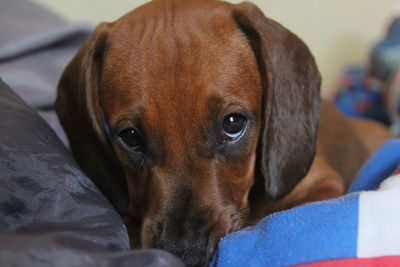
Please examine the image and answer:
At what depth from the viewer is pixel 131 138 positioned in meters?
1.42

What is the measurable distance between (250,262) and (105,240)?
27 cm

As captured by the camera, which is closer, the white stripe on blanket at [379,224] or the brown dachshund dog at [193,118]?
the white stripe on blanket at [379,224]

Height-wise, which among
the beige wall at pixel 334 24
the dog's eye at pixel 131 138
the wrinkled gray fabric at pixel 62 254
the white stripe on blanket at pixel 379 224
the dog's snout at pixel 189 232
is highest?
the wrinkled gray fabric at pixel 62 254

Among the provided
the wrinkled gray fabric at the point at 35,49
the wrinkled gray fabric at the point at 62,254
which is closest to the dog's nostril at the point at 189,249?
the wrinkled gray fabric at the point at 62,254

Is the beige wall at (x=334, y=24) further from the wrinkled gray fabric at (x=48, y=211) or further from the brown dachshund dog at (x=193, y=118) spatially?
the wrinkled gray fabric at (x=48, y=211)

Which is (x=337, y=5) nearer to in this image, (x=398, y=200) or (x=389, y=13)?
(x=389, y=13)

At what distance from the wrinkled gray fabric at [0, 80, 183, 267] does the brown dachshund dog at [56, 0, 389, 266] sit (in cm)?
17

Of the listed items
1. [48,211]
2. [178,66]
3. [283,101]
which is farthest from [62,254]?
[283,101]

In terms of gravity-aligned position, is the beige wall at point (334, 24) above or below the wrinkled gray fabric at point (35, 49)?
below

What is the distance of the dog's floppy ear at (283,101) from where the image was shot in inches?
56.7

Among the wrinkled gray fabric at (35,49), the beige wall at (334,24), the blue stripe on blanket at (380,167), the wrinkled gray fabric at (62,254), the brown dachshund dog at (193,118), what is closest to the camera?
the wrinkled gray fabric at (62,254)

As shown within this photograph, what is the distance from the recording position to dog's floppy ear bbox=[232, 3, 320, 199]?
56.7 inches

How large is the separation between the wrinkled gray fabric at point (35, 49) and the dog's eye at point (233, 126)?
2.11ft

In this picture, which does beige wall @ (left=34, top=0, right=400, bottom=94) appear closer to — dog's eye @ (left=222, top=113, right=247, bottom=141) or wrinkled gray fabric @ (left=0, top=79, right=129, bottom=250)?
dog's eye @ (left=222, top=113, right=247, bottom=141)
